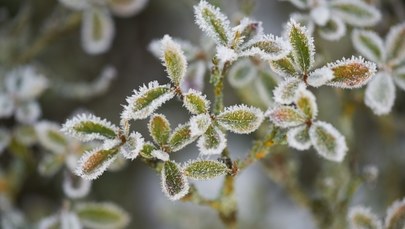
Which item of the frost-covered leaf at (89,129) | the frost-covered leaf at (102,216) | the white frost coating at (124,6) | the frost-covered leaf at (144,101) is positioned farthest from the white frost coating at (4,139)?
the frost-covered leaf at (144,101)

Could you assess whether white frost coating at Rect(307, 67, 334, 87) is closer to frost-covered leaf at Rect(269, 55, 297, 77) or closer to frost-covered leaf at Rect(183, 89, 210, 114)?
frost-covered leaf at Rect(269, 55, 297, 77)

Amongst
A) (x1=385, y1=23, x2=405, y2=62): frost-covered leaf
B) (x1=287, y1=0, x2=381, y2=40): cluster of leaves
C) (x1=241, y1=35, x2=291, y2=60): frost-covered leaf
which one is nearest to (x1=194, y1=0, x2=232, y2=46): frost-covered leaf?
(x1=241, y1=35, x2=291, y2=60): frost-covered leaf

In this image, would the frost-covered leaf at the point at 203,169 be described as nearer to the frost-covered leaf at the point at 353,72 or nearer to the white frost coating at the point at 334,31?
the frost-covered leaf at the point at 353,72

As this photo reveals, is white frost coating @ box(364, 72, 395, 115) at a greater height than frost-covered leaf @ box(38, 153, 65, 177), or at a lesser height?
lesser

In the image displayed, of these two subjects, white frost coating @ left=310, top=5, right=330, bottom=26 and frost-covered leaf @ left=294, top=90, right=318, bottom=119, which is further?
white frost coating @ left=310, top=5, right=330, bottom=26

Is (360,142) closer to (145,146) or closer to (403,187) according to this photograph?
(403,187)

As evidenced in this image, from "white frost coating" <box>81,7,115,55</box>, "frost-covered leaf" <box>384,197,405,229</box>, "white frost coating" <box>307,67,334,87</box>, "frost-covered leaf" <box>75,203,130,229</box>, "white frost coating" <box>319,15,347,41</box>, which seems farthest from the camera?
"white frost coating" <box>81,7,115,55</box>
